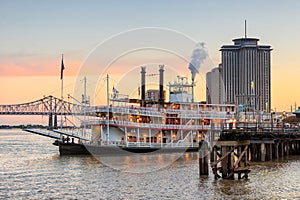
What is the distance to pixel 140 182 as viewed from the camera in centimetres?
3334

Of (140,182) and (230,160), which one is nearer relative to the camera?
(230,160)

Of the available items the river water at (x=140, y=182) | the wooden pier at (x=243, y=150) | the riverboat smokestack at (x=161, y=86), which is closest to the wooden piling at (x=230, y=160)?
the wooden pier at (x=243, y=150)

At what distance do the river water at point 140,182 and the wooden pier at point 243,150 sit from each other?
81 cm

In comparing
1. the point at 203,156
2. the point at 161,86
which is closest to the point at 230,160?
the point at 203,156

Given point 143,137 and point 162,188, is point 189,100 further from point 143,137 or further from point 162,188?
point 162,188

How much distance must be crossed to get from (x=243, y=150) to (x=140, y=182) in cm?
696

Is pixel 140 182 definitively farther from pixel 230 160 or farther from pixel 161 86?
pixel 161 86

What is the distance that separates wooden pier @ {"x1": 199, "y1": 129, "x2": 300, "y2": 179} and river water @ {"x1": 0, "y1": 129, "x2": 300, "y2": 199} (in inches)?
32.1

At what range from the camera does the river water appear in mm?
28438

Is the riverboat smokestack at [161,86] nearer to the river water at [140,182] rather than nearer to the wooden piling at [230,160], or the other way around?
the river water at [140,182]

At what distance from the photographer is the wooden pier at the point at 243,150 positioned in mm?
31859

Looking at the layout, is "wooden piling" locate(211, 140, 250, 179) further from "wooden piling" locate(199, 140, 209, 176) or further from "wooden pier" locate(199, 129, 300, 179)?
"wooden piling" locate(199, 140, 209, 176)

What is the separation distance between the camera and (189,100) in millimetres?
71938

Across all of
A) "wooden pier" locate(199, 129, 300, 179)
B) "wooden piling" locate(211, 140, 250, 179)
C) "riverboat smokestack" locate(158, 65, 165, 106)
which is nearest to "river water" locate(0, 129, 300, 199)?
"wooden piling" locate(211, 140, 250, 179)
